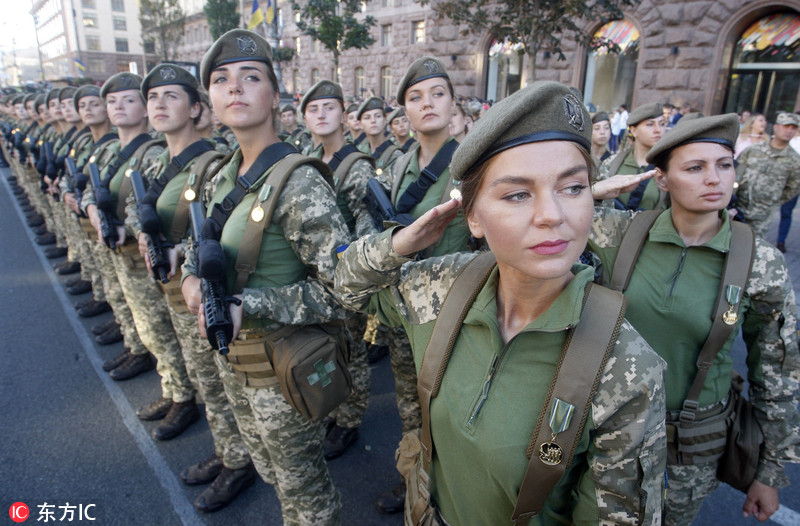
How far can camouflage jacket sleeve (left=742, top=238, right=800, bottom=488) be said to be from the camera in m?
1.81

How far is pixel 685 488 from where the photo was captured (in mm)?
1982

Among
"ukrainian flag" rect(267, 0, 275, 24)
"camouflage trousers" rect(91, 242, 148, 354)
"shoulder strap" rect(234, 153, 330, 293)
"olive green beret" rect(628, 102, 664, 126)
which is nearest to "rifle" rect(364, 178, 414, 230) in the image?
"shoulder strap" rect(234, 153, 330, 293)

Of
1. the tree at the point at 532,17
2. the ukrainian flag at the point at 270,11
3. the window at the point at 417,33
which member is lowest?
the tree at the point at 532,17

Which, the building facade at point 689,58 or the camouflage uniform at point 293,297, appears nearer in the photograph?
the camouflage uniform at point 293,297

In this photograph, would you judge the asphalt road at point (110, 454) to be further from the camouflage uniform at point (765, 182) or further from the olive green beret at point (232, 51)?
the olive green beret at point (232, 51)

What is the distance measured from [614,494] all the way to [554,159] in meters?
0.84

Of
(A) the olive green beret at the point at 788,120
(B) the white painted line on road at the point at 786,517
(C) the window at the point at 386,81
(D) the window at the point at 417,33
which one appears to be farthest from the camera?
(C) the window at the point at 386,81

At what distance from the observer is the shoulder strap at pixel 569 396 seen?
1.12m

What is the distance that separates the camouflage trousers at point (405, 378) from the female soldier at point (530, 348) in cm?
162

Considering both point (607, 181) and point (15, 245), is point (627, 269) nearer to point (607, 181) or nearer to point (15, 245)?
point (607, 181)

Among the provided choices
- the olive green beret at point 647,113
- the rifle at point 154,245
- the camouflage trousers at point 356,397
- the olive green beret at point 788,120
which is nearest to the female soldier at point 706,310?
the camouflage trousers at point 356,397

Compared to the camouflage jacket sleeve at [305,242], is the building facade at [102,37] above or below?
above

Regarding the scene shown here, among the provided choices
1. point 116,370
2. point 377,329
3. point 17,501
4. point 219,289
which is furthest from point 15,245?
point 219,289

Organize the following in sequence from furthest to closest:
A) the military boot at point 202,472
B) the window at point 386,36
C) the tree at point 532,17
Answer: the window at point 386,36
the tree at point 532,17
the military boot at point 202,472
